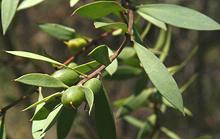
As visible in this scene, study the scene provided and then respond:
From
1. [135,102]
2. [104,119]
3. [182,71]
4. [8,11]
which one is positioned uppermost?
[8,11]

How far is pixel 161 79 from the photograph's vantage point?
1.79 ft

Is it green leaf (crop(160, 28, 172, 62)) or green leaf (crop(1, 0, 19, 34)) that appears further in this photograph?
green leaf (crop(160, 28, 172, 62))

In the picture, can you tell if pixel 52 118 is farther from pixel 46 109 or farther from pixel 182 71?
pixel 182 71

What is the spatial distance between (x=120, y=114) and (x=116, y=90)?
7.83 feet

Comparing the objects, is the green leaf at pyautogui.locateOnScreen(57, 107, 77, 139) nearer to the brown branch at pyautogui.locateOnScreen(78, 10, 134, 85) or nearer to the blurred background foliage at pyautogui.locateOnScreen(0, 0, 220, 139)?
the brown branch at pyautogui.locateOnScreen(78, 10, 134, 85)

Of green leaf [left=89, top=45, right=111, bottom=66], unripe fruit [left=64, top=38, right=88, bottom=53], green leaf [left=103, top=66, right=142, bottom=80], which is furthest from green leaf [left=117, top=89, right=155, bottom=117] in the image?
green leaf [left=89, top=45, right=111, bottom=66]

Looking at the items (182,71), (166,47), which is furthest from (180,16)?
(182,71)

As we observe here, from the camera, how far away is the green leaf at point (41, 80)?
0.52 metres

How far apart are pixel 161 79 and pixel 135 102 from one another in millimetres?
412

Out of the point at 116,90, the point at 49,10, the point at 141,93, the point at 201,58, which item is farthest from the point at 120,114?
the point at 49,10

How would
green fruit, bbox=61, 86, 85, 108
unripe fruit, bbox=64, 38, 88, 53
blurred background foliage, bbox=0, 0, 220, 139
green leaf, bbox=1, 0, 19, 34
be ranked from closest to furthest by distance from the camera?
green fruit, bbox=61, 86, 85, 108 < green leaf, bbox=1, 0, 19, 34 < unripe fruit, bbox=64, 38, 88, 53 < blurred background foliage, bbox=0, 0, 220, 139

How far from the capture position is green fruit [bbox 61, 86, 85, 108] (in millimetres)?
498

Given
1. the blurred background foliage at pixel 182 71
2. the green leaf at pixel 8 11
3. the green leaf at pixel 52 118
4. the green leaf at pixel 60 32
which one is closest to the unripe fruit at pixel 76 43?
the green leaf at pixel 60 32

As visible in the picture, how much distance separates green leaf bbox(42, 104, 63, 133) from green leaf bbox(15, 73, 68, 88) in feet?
0.08
